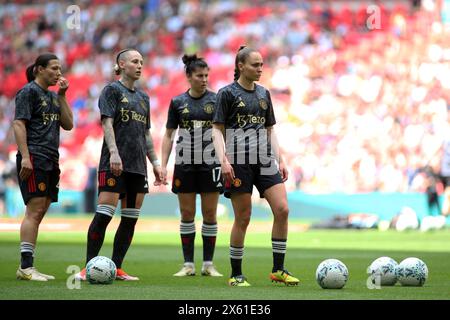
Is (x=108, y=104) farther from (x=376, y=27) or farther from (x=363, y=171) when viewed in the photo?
(x=376, y=27)

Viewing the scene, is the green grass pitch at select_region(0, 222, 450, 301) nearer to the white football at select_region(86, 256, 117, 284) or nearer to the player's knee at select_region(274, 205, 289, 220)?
the white football at select_region(86, 256, 117, 284)

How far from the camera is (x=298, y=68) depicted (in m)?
33.4

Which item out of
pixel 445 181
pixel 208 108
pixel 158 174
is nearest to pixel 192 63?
pixel 208 108

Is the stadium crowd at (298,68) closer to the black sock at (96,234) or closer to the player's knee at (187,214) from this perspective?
the player's knee at (187,214)

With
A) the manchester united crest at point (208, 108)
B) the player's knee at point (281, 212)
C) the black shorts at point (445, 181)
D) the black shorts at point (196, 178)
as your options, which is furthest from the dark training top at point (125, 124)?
the black shorts at point (445, 181)

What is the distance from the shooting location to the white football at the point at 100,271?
9844 mm

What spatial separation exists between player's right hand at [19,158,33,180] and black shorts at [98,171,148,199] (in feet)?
2.59

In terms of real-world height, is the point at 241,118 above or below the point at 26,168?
above

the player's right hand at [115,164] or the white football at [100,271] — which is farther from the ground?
the player's right hand at [115,164]

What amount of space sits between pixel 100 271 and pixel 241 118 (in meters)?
2.22

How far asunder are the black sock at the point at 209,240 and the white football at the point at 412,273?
292cm

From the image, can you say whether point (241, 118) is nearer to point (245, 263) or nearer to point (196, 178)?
point (196, 178)

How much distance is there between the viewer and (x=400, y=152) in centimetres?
3003
